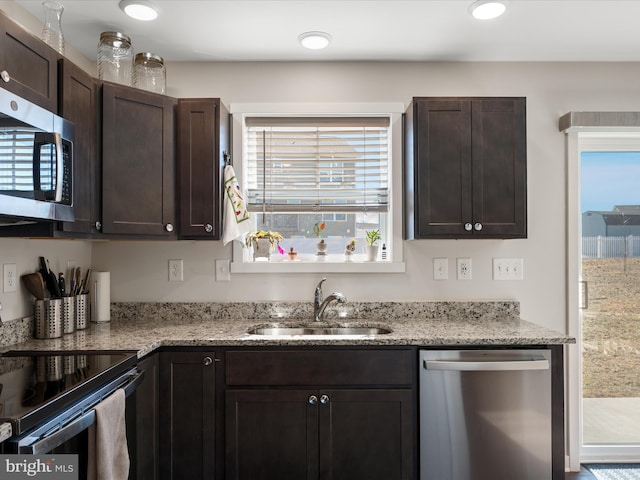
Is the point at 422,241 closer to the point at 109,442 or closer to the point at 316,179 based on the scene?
the point at 316,179

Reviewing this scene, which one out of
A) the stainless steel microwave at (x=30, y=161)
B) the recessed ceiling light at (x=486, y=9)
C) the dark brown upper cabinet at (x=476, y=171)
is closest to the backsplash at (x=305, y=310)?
the dark brown upper cabinet at (x=476, y=171)

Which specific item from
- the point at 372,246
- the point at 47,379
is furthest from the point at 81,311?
the point at 372,246

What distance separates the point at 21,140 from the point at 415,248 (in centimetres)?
202

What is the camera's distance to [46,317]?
6.82 feet

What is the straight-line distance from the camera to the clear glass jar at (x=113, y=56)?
89.2 inches

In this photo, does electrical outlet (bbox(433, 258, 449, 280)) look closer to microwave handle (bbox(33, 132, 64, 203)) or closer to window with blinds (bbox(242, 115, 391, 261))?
window with blinds (bbox(242, 115, 391, 261))

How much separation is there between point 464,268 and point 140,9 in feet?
7.24

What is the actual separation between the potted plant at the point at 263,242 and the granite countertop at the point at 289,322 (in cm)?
31

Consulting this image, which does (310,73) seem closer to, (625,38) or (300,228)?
(300,228)

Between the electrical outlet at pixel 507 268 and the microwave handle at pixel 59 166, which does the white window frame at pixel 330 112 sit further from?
the microwave handle at pixel 59 166

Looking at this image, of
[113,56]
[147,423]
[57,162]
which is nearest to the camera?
[57,162]

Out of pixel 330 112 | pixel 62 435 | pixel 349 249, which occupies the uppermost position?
pixel 330 112

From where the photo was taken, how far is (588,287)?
8.96ft

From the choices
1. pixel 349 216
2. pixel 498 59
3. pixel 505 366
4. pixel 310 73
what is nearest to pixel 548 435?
pixel 505 366
